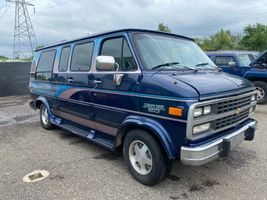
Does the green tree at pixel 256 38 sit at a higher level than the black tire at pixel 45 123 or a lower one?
higher

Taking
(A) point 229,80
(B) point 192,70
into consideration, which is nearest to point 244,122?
(A) point 229,80

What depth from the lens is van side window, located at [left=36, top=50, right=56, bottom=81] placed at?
6188 mm

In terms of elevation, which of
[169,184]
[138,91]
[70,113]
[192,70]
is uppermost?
[192,70]

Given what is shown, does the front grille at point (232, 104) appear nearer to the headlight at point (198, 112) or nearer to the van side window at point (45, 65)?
the headlight at point (198, 112)

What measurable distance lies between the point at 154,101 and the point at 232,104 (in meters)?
1.13

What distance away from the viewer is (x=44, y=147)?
5.35m

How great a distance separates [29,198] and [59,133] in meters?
3.13

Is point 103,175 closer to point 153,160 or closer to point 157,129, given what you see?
point 153,160

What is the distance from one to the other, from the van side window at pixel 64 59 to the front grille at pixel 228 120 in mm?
3441

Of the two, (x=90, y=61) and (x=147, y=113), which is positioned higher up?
(x=90, y=61)

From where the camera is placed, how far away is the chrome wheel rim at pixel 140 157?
3602 mm

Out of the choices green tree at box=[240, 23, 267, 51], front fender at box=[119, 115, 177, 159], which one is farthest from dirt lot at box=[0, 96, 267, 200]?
green tree at box=[240, 23, 267, 51]

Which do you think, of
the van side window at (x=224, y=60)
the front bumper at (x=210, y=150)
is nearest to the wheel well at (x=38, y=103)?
the front bumper at (x=210, y=150)

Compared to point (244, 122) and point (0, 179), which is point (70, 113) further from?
point (244, 122)
